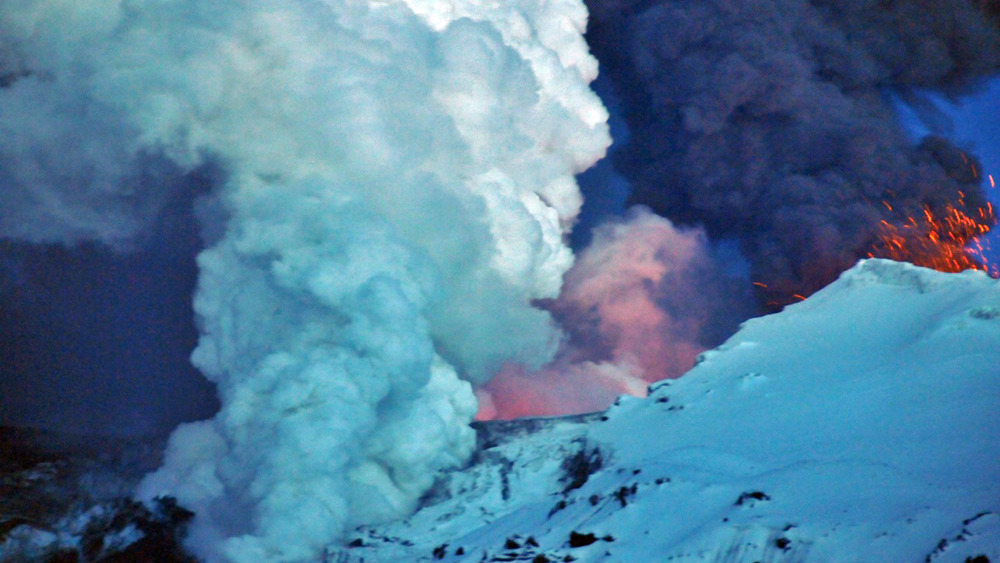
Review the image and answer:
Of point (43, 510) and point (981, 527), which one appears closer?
point (981, 527)

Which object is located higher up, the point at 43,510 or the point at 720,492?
the point at 43,510

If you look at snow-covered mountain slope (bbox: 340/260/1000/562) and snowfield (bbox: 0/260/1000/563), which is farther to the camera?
snowfield (bbox: 0/260/1000/563)

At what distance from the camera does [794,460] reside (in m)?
27.3

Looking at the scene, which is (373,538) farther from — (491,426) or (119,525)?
(119,525)

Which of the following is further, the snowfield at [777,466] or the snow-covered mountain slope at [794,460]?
the snowfield at [777,466]

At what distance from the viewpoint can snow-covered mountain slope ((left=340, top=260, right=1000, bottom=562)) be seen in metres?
21.4

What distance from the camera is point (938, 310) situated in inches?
1416

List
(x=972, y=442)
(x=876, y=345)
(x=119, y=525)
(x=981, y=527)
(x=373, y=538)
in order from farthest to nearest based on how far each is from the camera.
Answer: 1. (x=119, y=525)
2. (x=373, y=538)
3. (x=876, y=345)
4. (x=972, y=442)
5. (x=981, y=527)

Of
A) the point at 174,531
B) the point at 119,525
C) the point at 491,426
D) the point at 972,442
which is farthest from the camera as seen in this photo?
the point at 491,426

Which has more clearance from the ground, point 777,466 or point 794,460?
point 777,466

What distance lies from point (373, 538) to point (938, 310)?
32.6 metres

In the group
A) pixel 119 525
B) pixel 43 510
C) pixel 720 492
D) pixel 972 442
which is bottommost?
pixel 972 442

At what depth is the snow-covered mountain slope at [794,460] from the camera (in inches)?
843

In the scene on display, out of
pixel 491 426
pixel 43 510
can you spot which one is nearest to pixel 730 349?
pixel 491 426
